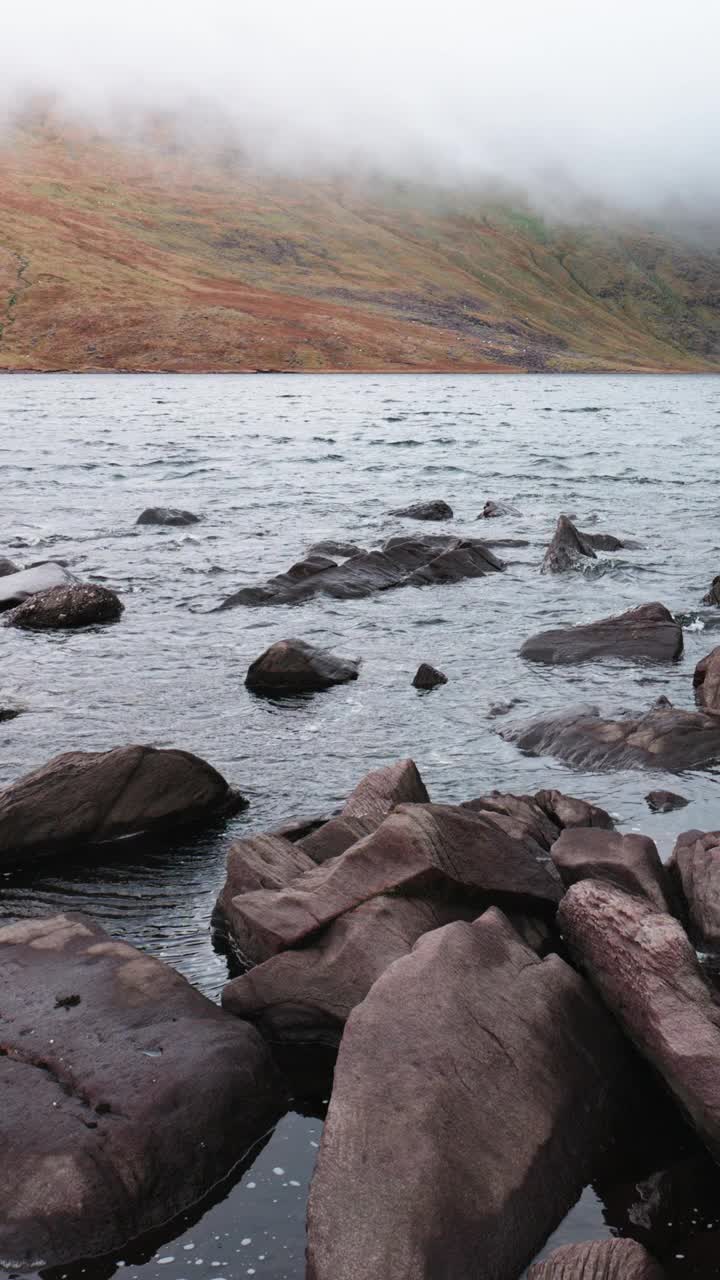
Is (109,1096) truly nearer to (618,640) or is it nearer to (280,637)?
(280,637)

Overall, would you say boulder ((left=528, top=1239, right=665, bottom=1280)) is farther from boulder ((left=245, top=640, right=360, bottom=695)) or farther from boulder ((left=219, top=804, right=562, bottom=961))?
boulder ((left=245, top=640, right=360, bottom=695))

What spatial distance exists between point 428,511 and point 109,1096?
92.4ft

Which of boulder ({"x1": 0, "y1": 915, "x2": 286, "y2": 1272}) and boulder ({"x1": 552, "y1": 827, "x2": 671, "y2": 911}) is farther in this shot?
boulder ({"x1": 552, "y1": 827, "x2": 671, "y2": 911})

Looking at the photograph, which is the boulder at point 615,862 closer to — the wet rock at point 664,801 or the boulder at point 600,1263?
the wet rock at point 664,801

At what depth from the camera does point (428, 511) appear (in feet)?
111

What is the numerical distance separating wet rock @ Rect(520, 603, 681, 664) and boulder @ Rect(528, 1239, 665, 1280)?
13119 mm

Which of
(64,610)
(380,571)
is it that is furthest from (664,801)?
(380,571)

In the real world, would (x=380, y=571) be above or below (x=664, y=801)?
below

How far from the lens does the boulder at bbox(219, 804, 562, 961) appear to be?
27.9ft

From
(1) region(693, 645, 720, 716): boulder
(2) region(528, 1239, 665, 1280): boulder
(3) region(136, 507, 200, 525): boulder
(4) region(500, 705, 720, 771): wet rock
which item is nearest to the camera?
(2) region(528, 1239, 665, 1280): boulder

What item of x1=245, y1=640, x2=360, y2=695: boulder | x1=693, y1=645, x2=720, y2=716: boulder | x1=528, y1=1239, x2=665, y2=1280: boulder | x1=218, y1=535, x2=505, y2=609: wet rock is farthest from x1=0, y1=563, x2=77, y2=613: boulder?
x1=528, y1=1239, x2=665, y2=1280: boulder

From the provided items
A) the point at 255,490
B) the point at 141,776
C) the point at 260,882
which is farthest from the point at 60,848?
the point at 255,490

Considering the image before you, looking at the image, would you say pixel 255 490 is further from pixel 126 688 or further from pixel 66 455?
pixel 126 688

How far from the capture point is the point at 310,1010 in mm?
7922
